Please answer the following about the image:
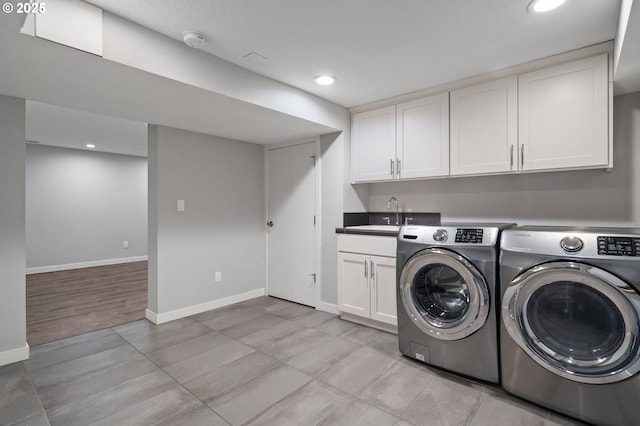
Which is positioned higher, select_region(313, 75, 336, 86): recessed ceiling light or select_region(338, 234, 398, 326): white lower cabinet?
select_region(313, 75, 336, 86): recessed ceiling light

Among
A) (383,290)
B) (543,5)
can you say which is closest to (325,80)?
(543,5)

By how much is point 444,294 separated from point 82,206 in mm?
6573

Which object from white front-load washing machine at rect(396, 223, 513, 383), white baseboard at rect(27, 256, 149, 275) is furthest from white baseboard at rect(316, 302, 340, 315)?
white baseboard at rect(27, 256, 149, 275)

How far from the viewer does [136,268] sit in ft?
19.6

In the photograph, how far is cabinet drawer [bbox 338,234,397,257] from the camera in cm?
278

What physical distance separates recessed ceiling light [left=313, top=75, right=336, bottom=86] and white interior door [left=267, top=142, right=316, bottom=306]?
100cm

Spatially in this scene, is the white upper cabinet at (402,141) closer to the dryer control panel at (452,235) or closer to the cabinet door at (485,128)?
the cabinet door at (485,128)

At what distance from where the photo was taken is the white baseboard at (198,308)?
10.4 feet

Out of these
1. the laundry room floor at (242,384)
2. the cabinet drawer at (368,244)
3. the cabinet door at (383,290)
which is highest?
the cabinet drawer at (368,244)

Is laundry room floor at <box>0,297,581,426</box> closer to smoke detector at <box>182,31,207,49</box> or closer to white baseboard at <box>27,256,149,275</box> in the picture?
smoke detector at <box>182,31,207,49</box>

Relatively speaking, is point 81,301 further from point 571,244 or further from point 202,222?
point 571,244

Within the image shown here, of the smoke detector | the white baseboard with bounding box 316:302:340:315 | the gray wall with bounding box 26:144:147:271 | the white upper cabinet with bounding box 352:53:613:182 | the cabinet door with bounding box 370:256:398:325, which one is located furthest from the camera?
the gray wall with bounding box 26:144:147:271

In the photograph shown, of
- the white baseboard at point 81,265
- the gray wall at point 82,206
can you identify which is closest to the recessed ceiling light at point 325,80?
the white baseboard at point 81,265

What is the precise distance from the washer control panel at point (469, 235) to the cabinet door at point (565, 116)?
2.50 ft
